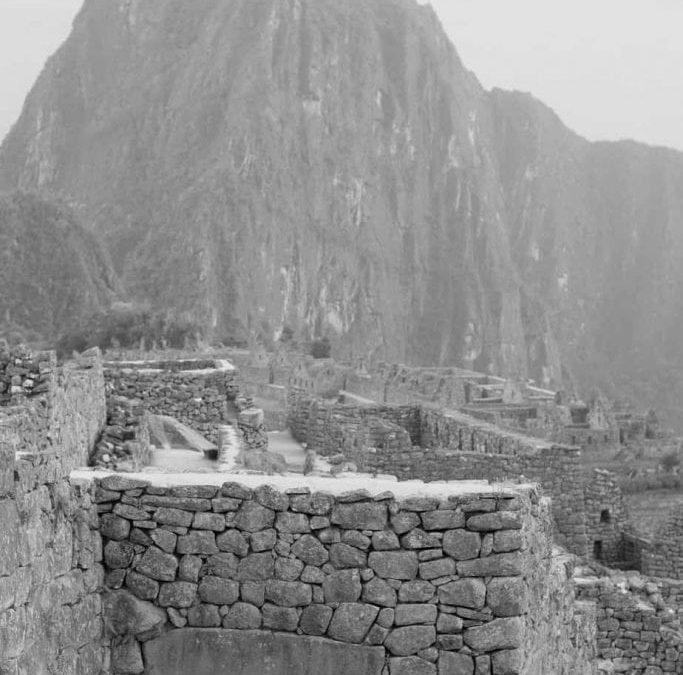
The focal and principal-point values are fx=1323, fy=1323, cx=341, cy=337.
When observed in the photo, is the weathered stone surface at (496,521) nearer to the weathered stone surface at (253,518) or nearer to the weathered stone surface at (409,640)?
the weathered stone surface at (409,640)

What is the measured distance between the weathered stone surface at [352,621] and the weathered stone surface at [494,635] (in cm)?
42

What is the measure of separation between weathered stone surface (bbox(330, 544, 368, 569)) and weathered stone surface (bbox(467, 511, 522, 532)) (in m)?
0.48

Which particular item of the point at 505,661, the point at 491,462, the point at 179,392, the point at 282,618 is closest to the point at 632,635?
the point at 491,462

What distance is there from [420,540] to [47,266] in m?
113

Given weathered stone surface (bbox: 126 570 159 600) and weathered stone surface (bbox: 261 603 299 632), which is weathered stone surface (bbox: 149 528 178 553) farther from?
weathered stone surface (bbox: 261 603 299 632)

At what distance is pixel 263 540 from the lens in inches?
228

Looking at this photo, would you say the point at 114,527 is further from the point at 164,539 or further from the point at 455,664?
the point at 455,664

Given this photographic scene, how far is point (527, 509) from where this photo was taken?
5.85 meters

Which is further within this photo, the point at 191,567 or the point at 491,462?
the point at 491,462

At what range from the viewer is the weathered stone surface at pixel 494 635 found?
5.62 meters

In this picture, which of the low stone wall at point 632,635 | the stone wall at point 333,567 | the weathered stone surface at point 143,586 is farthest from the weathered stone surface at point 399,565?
the low stone wall at point 632,635

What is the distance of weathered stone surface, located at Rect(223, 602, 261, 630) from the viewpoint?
5812 mm

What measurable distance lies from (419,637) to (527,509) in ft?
2.43

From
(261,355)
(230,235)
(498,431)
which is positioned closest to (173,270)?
(230,235)
